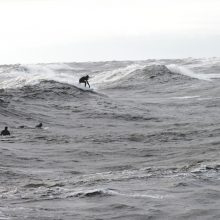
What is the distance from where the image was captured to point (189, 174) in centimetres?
1270

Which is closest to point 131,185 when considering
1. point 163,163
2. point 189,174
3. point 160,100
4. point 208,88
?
point 189,174

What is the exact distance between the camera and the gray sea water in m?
10.4

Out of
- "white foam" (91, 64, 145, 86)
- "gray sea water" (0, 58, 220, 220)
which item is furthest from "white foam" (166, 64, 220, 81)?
"gray sea water" (0, 58, 220, 220)

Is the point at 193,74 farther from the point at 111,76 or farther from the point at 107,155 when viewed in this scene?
the point at 107,155

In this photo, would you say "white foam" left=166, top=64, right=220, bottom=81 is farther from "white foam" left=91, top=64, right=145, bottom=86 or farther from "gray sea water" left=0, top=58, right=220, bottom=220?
"gray sea water" left=0, top=58, right=220, bottom=220

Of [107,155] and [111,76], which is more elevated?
[111,76]

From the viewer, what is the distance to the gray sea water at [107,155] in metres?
10.4

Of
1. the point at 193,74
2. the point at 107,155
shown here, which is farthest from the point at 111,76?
the point at 107,155

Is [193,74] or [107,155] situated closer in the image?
[107,155]

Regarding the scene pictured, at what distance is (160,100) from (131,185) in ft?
68.5

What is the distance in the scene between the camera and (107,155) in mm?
16250

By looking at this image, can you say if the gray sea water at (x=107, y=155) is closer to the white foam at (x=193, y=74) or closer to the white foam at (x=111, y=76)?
the white foam at (x=111, y=76)

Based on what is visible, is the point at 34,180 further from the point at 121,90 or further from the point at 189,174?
the point at 121,90

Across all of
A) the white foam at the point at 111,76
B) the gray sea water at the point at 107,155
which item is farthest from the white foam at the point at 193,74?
the gray sea water at the point at 107,155
